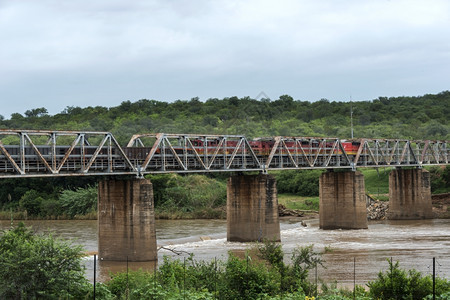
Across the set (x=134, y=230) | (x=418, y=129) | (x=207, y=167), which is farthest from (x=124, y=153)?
(x=418, y=129)

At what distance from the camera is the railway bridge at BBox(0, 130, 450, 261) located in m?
49.6

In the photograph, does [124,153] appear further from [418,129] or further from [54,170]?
[418,129]

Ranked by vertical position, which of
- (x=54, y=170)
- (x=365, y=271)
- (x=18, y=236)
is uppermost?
(x=54, y=170)

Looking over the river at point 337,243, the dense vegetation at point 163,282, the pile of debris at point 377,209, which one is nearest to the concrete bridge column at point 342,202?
the river at point 337,243

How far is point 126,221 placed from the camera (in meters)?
51.2

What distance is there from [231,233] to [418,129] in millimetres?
105949

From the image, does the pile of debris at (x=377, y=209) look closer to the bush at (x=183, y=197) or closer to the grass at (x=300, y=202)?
the grass at (x=300, y=202)

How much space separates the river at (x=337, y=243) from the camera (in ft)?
158

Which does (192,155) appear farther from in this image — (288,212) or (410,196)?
(410,196)

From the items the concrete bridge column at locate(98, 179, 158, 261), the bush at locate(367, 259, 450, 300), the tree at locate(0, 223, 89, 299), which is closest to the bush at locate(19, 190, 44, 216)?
the concrete bridge column at locate(98, 179, 158, 261)

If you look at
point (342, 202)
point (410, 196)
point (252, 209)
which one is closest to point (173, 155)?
point (252, 209)

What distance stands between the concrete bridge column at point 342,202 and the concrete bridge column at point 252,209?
638 inches

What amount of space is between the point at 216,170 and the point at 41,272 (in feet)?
120

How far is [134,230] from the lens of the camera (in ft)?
168
